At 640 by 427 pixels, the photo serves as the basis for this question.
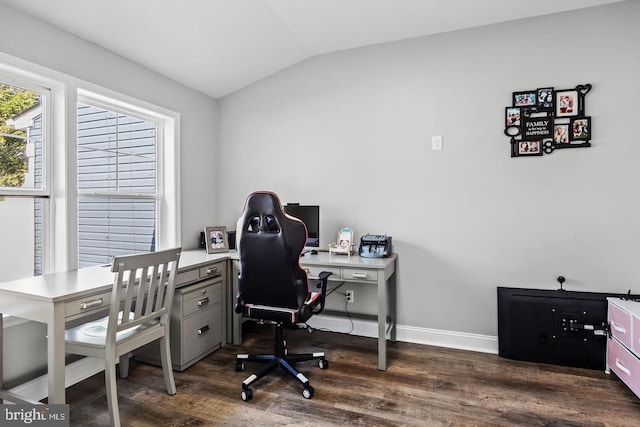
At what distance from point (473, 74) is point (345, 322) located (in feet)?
7.89

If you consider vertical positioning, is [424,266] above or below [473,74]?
below

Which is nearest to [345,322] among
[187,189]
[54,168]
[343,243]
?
[343,243]

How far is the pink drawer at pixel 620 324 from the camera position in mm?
2162

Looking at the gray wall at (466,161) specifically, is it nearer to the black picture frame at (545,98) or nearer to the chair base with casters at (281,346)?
the black picture frame at (545,98)

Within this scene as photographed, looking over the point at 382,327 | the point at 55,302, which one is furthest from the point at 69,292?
the point at 382,327

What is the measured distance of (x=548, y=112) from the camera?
8.78ft

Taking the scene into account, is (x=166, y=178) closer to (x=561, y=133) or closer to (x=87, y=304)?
(x=87, y=304)

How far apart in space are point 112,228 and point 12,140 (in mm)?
889

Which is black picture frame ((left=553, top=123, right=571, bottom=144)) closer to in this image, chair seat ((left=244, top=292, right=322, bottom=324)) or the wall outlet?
the wall outlet

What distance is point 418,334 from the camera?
9.96ft

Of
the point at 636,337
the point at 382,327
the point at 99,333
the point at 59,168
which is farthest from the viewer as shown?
the point at 382,327

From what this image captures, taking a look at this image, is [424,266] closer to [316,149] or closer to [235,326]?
[316,149]

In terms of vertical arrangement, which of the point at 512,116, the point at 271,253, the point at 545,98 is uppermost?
the point at 545,98

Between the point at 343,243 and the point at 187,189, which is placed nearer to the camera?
the point at 343,243
